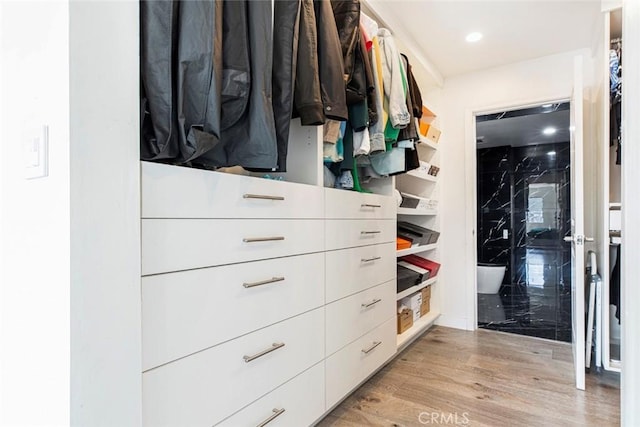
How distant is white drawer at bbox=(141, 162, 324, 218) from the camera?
913 mm

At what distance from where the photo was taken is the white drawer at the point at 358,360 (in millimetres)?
1650

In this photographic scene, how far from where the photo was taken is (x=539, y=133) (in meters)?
4.71

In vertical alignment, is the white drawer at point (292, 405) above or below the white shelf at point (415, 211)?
below

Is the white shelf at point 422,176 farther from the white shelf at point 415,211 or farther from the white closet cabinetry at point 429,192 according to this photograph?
the white shelf at point 415,211


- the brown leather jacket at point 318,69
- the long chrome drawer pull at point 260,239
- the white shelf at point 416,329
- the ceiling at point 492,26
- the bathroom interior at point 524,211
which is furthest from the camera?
the bathroom interior at point 524,211

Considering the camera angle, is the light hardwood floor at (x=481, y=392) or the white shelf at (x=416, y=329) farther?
the white shelf at (x=416, y=329)

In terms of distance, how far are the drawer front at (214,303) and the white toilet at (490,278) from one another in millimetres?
3903

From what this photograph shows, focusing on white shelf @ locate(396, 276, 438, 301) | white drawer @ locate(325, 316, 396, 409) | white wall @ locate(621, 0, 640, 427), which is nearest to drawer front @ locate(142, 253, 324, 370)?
white drawer @ locate(325, 316, 396, 409)

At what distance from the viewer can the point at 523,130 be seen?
15.0ft

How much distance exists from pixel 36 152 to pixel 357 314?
1.50m

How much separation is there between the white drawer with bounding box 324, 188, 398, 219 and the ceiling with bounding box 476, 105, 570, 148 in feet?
9.28

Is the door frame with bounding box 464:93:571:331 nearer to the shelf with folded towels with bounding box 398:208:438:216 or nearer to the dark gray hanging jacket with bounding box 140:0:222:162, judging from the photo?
the shelf with folded towels with bounding box 398:208:438:216

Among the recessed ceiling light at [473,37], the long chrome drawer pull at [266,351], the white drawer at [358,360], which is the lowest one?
the white drawer at [358,360]

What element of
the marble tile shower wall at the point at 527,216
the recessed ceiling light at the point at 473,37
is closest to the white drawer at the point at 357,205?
the recessed ceiling light at the point at 473,37
